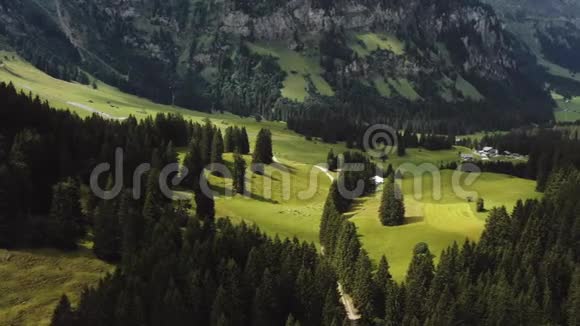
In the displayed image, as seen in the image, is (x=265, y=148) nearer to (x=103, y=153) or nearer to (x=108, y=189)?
(x=103, y=153)

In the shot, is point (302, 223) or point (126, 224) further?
point (302, 223)

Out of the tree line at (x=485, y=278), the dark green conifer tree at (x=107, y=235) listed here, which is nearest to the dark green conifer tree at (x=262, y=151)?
the tree line at (x=485, y=278)

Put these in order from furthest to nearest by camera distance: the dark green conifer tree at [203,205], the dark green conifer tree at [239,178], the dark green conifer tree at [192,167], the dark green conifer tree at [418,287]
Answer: the dark green conifer tree at [239,178], the dark green conifer tree at [192,167], the dark green conifer tree at [203,205], the dark green conifer tree at [418,287]

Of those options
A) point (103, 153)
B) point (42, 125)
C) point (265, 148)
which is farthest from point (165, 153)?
point (265, 148)

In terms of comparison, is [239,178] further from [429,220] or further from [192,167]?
[429,220]

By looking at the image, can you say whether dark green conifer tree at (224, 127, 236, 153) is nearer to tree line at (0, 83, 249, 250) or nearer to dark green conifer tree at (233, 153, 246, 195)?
tree line at (0, 83, 249, 250)

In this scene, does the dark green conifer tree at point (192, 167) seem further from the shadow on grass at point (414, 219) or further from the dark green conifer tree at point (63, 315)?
the dark green conifer tree at point (63, 315)

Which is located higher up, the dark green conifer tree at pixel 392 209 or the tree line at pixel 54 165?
the tree line at pixel 54 165

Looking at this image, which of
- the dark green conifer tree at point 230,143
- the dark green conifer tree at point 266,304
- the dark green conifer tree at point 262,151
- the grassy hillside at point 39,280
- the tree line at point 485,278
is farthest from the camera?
the dark green conifer tree at point 230,143
